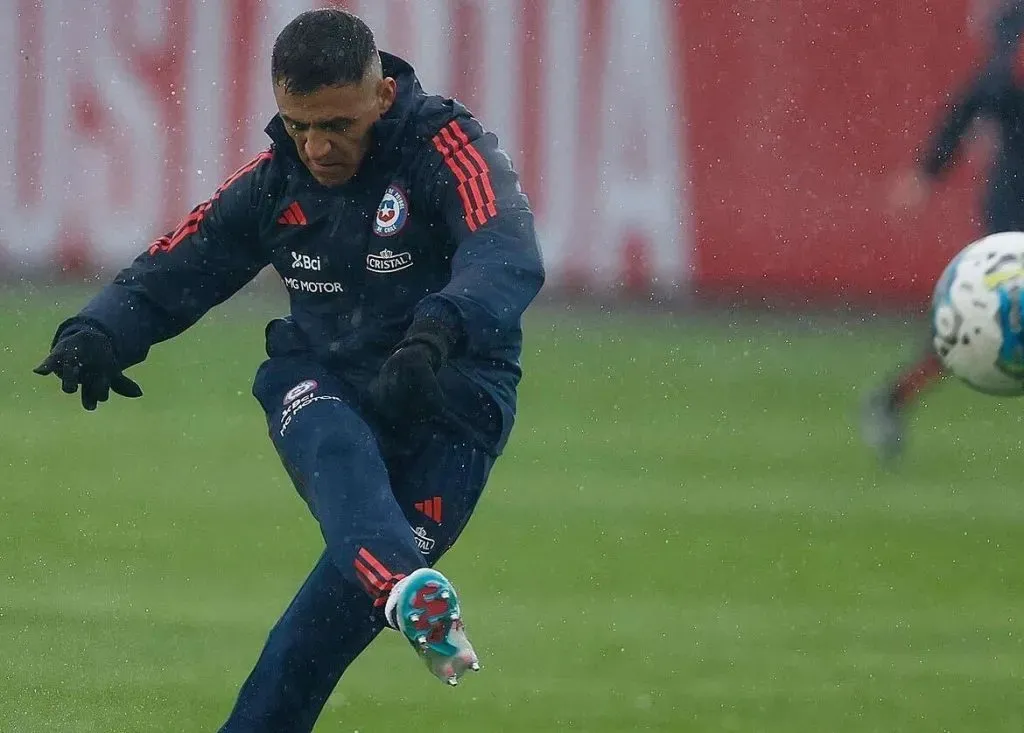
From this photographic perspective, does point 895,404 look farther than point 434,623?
Yes

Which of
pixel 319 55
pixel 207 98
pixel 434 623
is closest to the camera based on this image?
pixel 434 623

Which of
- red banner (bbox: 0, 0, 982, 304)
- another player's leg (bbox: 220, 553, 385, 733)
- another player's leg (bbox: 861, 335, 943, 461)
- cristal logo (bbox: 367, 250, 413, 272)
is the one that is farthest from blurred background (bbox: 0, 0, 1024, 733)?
cristal logo (bbox: 367, 250, 413, 272)

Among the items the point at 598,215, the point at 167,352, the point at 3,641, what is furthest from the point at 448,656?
the point at 598,215

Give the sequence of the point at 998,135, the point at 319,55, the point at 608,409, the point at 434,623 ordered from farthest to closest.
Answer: the point at 608,409, the point at 998,135, the point at 319,55, the point at 434,623

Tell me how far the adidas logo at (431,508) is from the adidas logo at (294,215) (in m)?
0.74

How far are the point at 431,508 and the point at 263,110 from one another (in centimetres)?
982

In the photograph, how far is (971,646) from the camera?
654 centimetres

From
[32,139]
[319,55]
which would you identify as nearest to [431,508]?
[319,55]

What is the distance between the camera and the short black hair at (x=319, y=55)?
435cm

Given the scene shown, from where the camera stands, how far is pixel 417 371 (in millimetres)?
3963

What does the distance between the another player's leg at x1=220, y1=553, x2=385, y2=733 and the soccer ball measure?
65.1 inches

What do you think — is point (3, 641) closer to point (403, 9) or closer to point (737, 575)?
point (737, 575)

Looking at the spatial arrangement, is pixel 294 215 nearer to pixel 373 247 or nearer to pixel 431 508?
pixel 373 247

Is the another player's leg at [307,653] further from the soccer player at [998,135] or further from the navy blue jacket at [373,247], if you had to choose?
the soccer player at [998,135]
